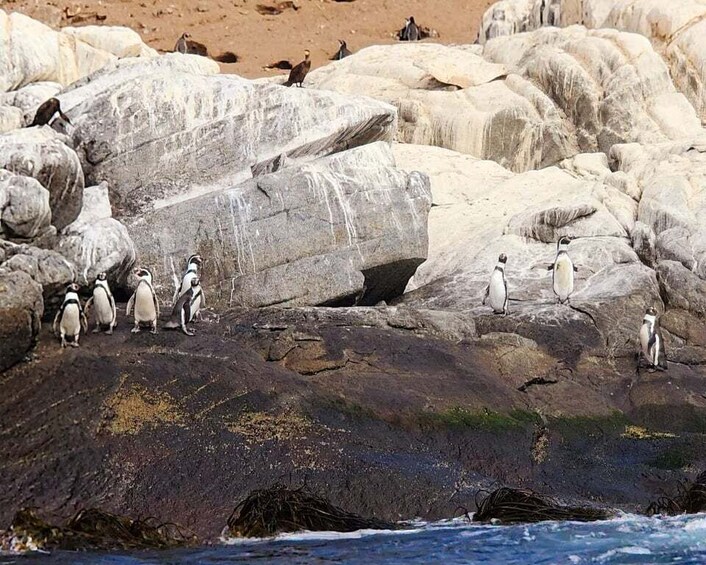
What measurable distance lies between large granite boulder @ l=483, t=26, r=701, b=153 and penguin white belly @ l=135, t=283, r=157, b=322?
36.8ft

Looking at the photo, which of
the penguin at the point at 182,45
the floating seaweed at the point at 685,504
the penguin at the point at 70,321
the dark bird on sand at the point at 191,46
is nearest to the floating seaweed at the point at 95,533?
the penguin at the point at 70,321

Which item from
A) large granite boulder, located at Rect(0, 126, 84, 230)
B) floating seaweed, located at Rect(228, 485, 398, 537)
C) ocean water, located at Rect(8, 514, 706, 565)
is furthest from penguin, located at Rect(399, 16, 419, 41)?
floating seaweed, located at Rect(228, 485, 398, 537)

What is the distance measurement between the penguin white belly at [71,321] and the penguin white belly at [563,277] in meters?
6.16

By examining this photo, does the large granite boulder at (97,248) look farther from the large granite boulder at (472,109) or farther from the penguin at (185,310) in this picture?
the large granite boulder at (472,109)

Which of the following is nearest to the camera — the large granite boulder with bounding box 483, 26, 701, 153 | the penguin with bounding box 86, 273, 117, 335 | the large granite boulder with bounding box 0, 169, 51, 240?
the penguin with bounding box 86, 273, 117, 335

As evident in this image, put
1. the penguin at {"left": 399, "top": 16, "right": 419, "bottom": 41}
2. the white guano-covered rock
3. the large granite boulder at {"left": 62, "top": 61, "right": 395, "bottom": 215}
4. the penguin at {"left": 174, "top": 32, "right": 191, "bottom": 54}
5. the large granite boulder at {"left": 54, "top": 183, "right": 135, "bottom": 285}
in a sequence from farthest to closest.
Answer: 1. the penguin at {"left": 399, "top": 16, "right": 419, "bottom": 41}
2. the penguin at {"left": 174, "top": 32, "right": 191, "bottom": 54}
3. the white guano-covered rock
4. the large granite boulder at {"left": 62, "top": 61, "right": 395, "bottom": 215}
5. the large granite boulder at {"left": 54, "top": 183, "right": 135, "bottom": 285}

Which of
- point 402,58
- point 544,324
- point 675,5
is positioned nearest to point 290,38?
point 402,58

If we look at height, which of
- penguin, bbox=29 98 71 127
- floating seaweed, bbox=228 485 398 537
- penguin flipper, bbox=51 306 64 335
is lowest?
floating seaweed, bbox=228 485 398 537

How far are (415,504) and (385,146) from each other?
759 centimetres

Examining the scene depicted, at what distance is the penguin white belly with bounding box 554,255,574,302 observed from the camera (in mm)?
14852

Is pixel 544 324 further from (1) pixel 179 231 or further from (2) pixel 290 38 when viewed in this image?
(2) pixel 290 38

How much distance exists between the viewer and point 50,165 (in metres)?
13.7

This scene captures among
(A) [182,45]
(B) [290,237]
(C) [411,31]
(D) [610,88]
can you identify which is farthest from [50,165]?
(C) [411,31]

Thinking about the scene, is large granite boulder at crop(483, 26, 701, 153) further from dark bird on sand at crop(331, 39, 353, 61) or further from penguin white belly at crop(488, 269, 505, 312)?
dark bird on sand at crop(331, 39, 353, 61)
